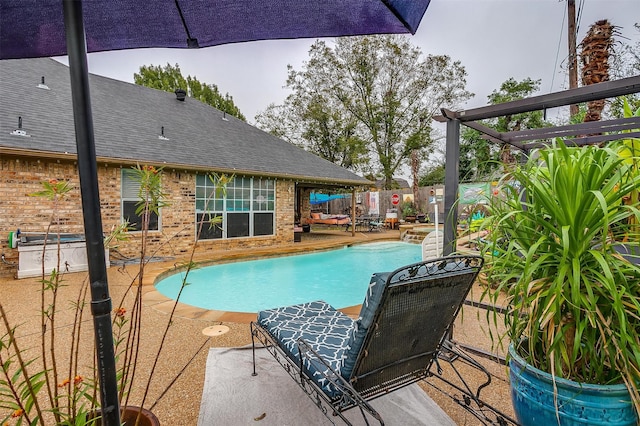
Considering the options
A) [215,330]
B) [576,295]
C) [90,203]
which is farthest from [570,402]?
[215,330]

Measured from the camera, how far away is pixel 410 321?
5.97ft

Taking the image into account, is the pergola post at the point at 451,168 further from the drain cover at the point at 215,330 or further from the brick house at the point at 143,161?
the brick house at the point at 143,161

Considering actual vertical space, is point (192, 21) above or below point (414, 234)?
above

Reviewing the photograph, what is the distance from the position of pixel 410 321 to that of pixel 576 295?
78 cm

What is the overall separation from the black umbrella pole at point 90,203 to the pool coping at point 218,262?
54cm

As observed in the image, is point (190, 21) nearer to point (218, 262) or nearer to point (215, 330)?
point (215, 330)

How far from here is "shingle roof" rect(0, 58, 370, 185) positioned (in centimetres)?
741

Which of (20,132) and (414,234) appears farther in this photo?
(414,234)

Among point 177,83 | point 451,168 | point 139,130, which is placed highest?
point 177,83

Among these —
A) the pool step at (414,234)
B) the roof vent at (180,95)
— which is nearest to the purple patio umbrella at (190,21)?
the roof vent at (180,95)

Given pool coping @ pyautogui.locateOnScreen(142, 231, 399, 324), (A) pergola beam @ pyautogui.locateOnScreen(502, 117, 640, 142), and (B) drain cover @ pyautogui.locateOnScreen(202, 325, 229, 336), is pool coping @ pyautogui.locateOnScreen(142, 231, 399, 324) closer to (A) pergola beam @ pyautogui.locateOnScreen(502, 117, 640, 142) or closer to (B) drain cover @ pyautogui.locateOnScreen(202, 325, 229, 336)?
(B) drain cover @ pyautogui.locateOnScreen(202, 325, 229, 336)

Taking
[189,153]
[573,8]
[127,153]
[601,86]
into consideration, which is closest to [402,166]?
[573,8]

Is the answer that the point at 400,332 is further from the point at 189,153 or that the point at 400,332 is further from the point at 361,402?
the point at 189,153

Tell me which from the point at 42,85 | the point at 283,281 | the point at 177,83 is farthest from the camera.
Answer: the point at 177,83
